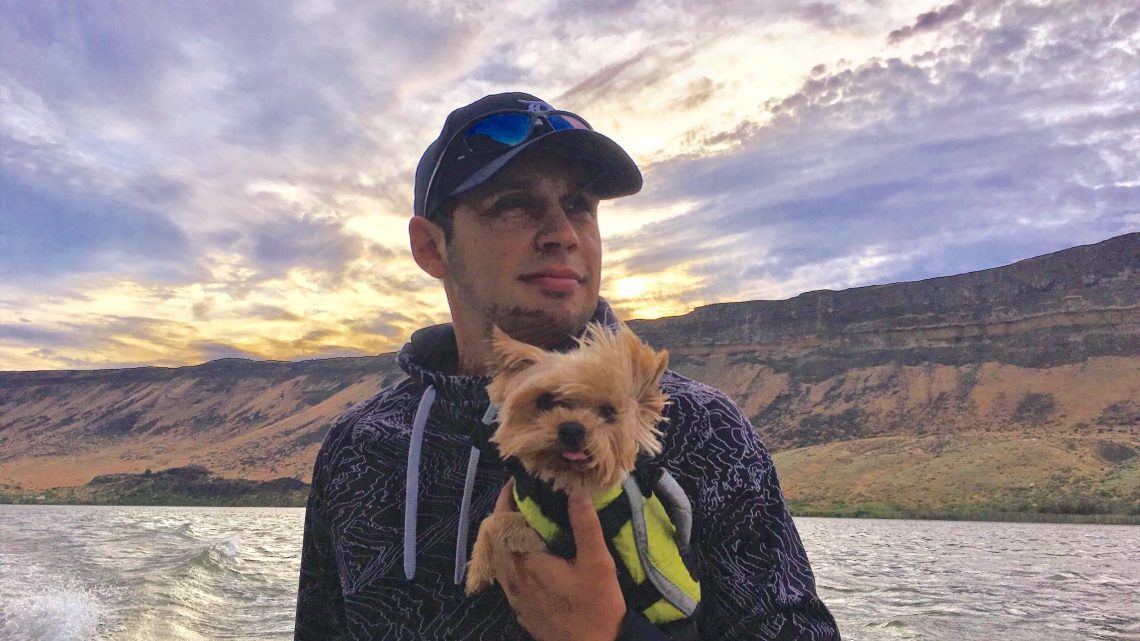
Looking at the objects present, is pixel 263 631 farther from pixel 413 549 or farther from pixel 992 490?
pixel 992 490

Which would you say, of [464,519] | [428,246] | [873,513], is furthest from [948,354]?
[464,519]

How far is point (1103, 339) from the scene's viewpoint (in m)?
75.0

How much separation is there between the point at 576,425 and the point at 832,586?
1710 cm

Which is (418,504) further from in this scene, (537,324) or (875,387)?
(875,387)

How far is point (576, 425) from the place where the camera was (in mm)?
1961

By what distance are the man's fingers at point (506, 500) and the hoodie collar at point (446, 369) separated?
0.90 feet

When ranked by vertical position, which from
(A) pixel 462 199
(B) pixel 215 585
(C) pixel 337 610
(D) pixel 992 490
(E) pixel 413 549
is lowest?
(D) pixel 992 490

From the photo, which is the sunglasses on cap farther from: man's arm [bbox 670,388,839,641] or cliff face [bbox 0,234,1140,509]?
cliff face [bbox 0,234,1140,509]

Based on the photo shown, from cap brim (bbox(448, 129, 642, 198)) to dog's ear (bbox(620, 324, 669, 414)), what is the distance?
1.83ft

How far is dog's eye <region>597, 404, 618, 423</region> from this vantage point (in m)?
2.04

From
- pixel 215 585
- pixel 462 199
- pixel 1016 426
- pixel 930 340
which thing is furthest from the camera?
pixel 930 340

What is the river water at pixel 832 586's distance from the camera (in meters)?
13.1

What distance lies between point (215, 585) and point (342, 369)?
110963 millimetres

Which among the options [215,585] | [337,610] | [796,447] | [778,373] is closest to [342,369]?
[778,373]
